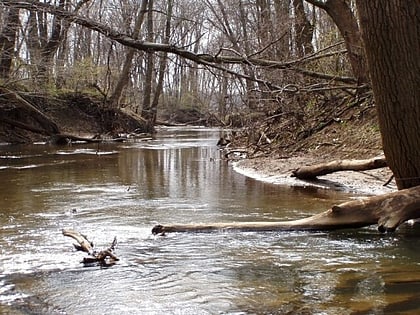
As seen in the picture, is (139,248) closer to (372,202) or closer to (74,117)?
(372,202)

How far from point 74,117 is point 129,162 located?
35.7 ft

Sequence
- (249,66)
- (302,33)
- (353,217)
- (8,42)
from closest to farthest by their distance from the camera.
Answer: (353,217) → (249,66) → (8,42) → (302,33)

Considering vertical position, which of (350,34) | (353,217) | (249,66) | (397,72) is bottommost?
(353,217)

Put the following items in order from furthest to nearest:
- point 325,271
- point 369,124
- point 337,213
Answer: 1. point 369,124
2. point 337,213
3. point 325,271

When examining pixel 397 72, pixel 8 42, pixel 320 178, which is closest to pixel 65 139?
pixel 8 42

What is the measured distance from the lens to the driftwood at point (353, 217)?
5.53 m

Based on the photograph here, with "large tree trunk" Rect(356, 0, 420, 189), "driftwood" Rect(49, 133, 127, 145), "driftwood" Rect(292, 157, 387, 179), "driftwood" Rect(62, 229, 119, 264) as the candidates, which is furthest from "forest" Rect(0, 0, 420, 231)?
"driftwood" Rect(62, 229, 119, 264)

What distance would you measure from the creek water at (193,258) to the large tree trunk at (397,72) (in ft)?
2.75

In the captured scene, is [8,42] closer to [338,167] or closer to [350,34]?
[350,34]

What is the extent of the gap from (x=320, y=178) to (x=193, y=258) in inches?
218

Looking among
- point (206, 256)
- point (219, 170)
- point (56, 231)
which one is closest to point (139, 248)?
point (206, 256)

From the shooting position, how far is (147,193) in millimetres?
8750

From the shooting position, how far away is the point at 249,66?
26.9 feet

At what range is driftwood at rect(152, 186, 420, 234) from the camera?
5.53m
